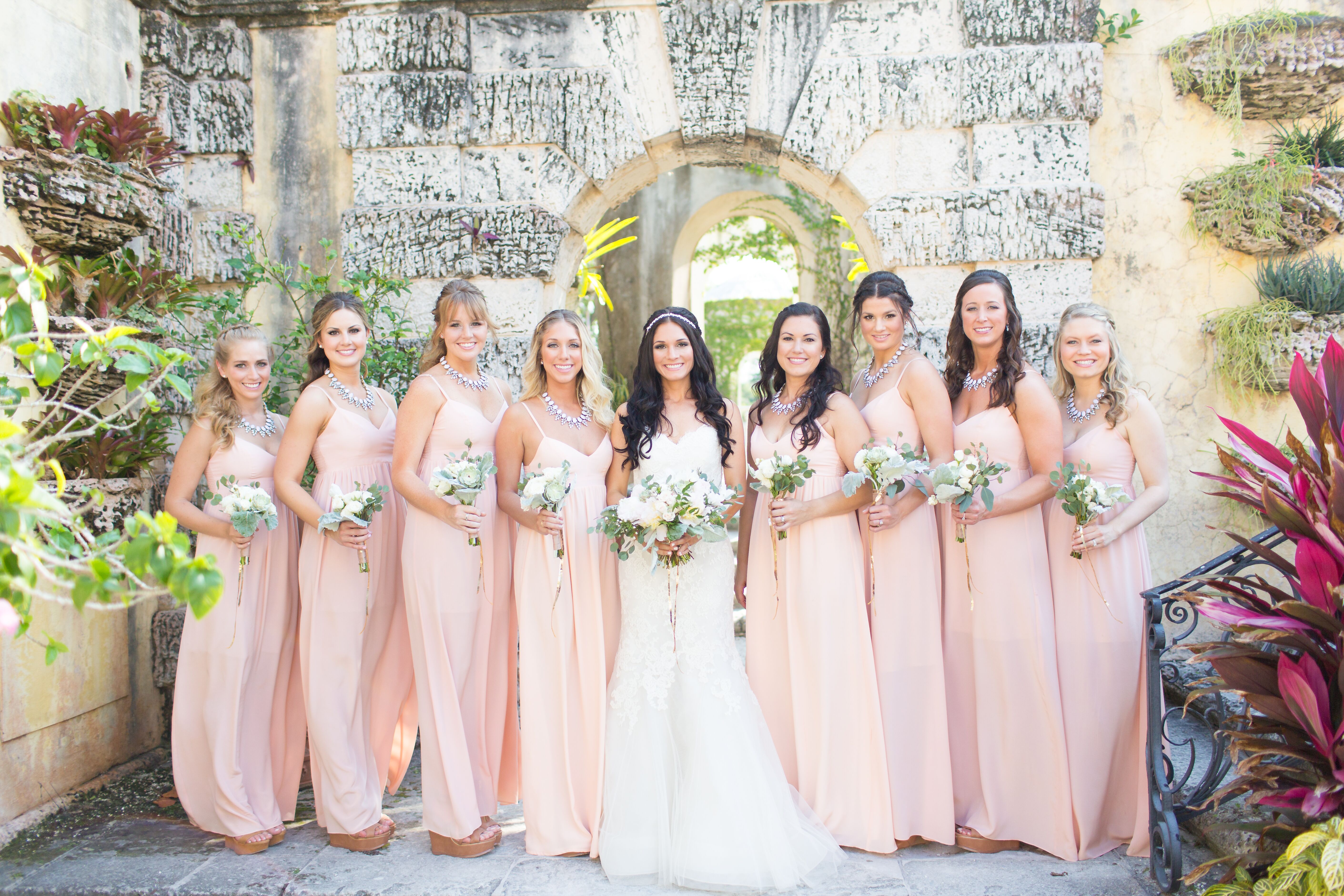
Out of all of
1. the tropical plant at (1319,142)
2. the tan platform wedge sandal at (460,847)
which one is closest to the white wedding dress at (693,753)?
the tan platform wedge sandal at (460,847)

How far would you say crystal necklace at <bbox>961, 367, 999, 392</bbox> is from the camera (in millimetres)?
3736

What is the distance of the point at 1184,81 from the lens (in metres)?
4.75

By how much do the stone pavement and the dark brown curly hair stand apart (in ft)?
5.83

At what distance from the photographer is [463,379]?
12.7 feet

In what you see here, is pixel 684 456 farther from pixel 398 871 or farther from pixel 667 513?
pixel 398 871

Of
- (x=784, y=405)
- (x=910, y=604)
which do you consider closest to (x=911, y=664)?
(x=910, y=604)

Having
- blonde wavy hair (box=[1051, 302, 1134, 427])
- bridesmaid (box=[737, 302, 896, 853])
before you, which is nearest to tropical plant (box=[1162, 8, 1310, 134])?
blonde wavy hair (box=[1051, 302, 1134, 427])

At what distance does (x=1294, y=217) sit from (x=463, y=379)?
423 cm

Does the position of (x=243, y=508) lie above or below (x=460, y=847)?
above

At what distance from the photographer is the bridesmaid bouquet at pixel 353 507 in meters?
3.50

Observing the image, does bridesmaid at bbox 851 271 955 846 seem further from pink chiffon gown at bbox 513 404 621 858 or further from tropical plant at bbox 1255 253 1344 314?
tropical plant at bbox 1255 253 1344 314

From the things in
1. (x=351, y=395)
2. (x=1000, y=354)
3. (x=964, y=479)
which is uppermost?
(x=1000, y=354)

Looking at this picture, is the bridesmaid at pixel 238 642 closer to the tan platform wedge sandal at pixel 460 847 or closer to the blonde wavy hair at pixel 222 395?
the blonde wavy hair at pixel 222 395

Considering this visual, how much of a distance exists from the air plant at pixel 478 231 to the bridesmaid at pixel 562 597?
1.38m
